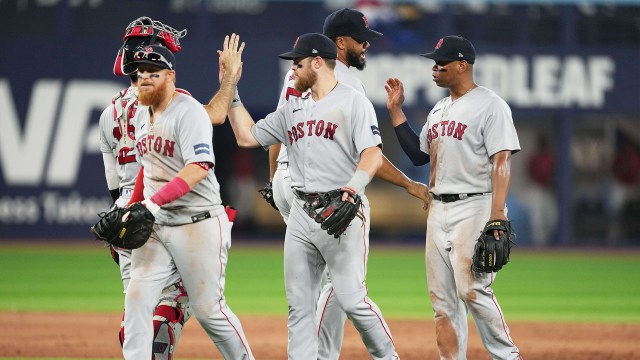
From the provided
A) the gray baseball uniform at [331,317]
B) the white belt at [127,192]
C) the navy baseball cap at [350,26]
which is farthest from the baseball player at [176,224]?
the navy baseball cap at [350,26]

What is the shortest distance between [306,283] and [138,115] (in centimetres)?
139

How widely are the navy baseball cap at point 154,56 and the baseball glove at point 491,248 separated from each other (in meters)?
2.10

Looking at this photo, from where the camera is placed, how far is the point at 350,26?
7359 millimetres

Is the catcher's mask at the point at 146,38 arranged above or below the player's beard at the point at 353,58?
above

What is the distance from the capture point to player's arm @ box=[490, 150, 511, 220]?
678 cm

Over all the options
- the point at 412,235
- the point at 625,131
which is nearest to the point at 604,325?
the point at 412,235

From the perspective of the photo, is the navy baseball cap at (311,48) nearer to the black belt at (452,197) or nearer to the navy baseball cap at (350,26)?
the navy baseball cap at (350,26)

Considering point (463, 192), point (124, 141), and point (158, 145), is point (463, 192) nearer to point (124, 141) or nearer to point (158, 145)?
point (158, 145)

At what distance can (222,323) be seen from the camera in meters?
6.32

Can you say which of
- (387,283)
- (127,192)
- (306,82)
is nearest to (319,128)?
(306,82)

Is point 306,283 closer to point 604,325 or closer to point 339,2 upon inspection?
point 604,325

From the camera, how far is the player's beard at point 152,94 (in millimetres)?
6344

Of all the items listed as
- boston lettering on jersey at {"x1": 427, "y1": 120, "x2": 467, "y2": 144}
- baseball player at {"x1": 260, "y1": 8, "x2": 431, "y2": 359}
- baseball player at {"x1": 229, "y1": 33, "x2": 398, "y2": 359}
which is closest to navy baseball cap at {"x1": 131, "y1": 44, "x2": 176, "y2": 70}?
baseball player at {"x1": 229, "y1": 33, "x2": 398, "y2": 359}

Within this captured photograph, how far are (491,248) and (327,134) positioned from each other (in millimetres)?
1176
